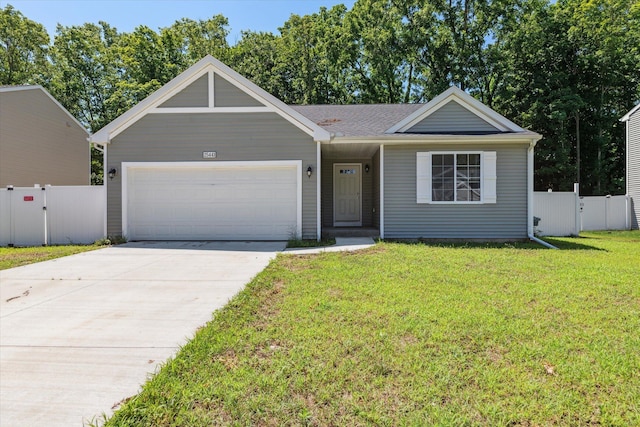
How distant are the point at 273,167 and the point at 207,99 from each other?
8.53ft

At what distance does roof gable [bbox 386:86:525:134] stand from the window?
2.51ft

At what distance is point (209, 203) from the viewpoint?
32.8 feet

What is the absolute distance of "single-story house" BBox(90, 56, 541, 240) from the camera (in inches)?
381

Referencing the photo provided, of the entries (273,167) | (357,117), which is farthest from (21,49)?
(357,117)

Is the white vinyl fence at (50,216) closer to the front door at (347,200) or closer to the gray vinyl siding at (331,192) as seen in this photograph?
the gray vinyl siding at (331,192)

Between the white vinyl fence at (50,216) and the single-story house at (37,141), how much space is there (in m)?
5.13

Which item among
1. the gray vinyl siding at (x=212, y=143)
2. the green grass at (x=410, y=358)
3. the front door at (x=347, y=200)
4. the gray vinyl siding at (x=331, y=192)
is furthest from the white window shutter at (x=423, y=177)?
the green grass at (x=410, y=358)

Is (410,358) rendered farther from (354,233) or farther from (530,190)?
(530,190)

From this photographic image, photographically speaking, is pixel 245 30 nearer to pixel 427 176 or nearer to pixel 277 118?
pixel 277 118

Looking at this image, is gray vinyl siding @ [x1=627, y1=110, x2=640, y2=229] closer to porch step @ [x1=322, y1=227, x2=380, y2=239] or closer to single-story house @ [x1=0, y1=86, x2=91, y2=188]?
porch step @ [x1=322, y1=227, x2=380, y2=239]

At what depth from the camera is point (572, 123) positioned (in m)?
21.3

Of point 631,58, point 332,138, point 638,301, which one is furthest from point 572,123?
point 638,301

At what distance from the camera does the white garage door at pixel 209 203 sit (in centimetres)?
992

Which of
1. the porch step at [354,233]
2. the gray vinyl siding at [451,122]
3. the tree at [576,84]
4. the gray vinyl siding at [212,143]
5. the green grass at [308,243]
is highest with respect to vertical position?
the tree at [576,84]
